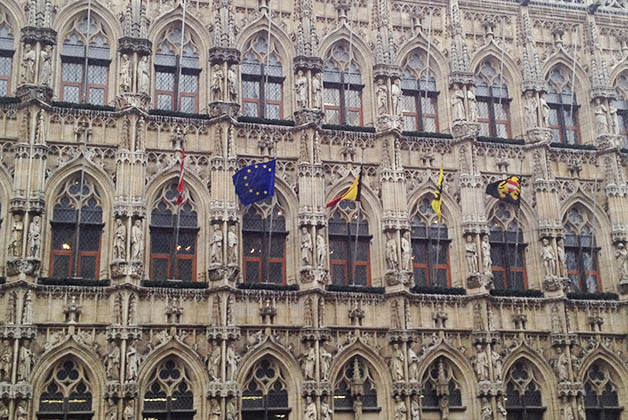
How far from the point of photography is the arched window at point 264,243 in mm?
26141

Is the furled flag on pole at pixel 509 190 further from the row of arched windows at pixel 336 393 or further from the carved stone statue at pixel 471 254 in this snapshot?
the row of arched windows at pixel 336 393

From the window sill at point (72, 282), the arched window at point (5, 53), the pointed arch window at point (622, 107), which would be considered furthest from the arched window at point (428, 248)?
the arched window at point (5, 53)

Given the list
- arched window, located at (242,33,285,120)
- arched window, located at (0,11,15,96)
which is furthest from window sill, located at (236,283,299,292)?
arched window, located at (0,11,15,96)

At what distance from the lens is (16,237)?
24.0m

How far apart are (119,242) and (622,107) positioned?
19892 millimetres

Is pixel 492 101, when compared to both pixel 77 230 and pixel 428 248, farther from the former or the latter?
pixel 77 230

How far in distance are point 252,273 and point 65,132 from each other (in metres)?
7.42

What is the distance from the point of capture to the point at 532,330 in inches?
1072

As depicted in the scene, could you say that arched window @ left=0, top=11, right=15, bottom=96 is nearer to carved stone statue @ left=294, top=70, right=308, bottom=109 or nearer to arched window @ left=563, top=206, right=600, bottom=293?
carved stone statue @ left=294, top=70, right=308, bottom=109

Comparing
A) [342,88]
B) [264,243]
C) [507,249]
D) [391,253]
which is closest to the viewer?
[264,243]

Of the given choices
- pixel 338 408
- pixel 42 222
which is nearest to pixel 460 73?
pixel 338 408

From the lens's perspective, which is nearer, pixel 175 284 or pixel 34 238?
pixel 34 238

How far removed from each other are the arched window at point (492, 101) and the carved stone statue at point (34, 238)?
15.8 m

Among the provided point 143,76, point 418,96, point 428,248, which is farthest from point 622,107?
point 143,76
